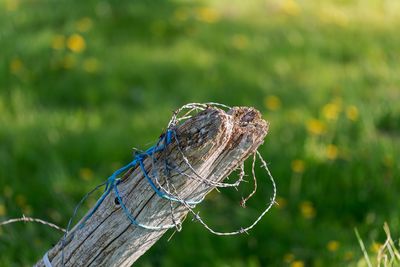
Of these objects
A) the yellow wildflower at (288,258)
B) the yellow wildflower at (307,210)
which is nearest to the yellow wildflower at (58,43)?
the yellow wildflower at (307,210)

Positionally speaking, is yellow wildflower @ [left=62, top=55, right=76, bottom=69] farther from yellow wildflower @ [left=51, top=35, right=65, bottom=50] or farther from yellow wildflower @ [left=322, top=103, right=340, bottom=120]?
yellow wildflower @ [left=322, top=103, right=340, bottom=120]

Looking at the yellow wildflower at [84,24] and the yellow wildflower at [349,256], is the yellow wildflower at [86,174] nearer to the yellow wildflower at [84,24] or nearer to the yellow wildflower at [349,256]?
the yellow wildflower at [349,256]

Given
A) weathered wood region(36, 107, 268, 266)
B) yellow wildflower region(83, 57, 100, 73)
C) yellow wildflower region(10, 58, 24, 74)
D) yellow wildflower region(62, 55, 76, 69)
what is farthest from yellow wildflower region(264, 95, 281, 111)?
weathered wood region(36, 107, 268, 266)

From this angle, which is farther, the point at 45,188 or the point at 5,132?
the point at 5,132

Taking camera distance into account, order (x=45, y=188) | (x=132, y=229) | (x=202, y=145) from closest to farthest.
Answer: (x=202, y=145)
(x=132, y=229)
(x=45, y=188)

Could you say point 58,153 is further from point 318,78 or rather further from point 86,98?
point 318,78

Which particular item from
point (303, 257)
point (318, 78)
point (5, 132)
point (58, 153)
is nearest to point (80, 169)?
point (58, 153)
